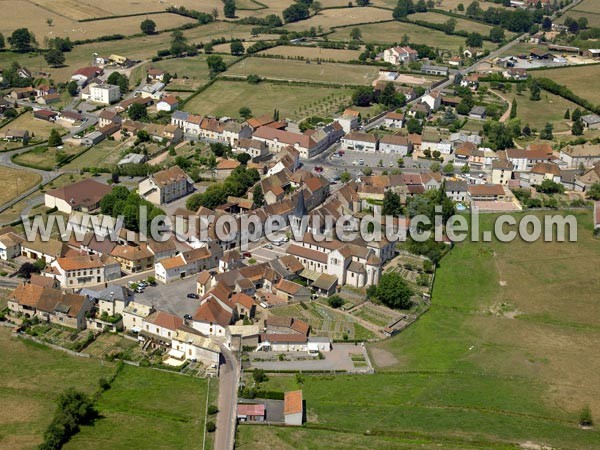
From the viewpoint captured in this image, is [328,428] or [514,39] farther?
[514,39]

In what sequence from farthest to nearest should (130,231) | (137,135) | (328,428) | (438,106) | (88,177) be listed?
(438,106) → (137,135) → (88,177) → (130,231) → (328,428)

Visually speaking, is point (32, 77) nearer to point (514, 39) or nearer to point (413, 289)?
point (413, 289)

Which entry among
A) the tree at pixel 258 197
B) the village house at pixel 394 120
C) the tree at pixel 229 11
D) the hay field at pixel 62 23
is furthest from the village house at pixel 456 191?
the tree at pixel 229 11

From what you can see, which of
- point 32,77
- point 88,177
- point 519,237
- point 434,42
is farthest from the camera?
point 434,42

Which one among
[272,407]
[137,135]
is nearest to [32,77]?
[137,135]

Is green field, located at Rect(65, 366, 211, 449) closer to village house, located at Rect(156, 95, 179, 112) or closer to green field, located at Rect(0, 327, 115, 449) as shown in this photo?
green field, located at Rect(0, 327, 115, 449)
